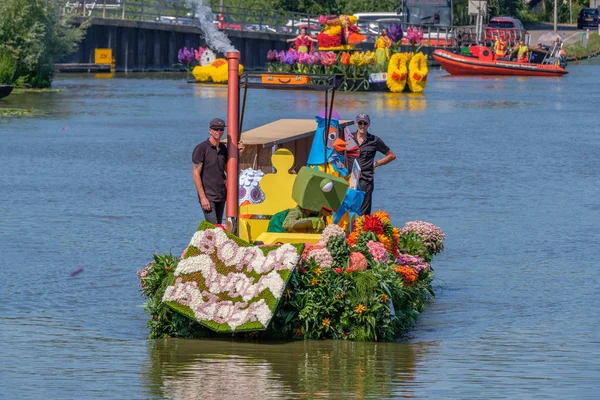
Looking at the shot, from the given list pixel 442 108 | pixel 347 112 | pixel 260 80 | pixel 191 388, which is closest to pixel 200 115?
pixel 347 112

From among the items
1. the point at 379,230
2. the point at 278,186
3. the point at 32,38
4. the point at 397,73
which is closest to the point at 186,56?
the point at 32,38

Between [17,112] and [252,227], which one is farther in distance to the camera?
[17,112]

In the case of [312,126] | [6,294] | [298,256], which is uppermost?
[312,126]

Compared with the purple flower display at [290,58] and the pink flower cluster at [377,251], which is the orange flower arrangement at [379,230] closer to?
the pink flower cluster at [377,251]

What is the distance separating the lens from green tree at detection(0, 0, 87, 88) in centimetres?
4341

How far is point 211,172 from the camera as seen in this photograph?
12367 mm

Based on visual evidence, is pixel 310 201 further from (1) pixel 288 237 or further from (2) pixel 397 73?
(2) pixel 397 73

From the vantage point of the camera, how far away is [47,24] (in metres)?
45.8

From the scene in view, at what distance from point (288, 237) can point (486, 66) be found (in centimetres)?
5082

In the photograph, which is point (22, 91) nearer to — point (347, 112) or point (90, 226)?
point (347, 112)

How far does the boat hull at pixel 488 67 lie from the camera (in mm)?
61094

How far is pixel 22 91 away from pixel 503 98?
1665 centimetres

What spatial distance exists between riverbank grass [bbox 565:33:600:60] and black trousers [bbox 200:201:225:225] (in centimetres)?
7012

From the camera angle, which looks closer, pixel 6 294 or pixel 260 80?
pixel 260 80
